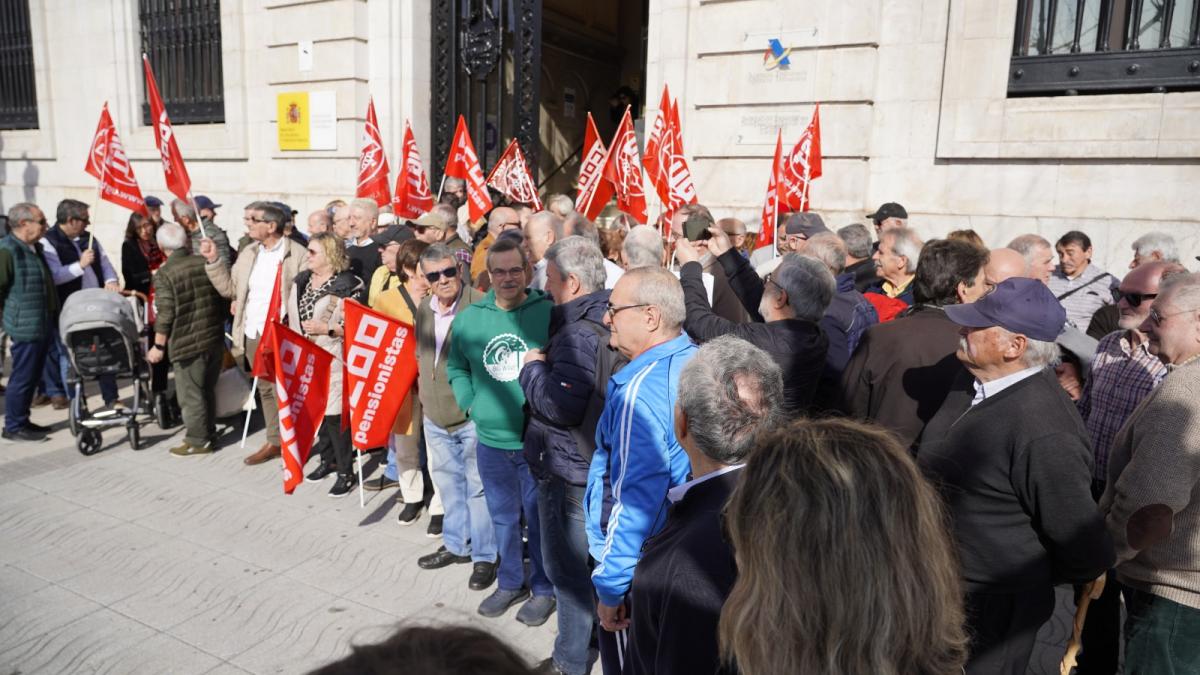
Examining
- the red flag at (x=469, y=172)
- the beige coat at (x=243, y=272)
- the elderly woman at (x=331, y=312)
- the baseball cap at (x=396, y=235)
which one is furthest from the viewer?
the red flag at (x=469, y=172)

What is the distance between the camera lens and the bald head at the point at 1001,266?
136 inches

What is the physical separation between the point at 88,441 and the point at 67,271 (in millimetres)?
2014

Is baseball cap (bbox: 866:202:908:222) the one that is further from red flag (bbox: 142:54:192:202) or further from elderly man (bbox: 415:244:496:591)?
red flag (bbox: 142:54:192:202)

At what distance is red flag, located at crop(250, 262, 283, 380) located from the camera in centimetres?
582

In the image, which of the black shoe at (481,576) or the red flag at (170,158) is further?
the red flag at (170,158)

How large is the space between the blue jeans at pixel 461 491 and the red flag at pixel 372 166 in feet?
16.6

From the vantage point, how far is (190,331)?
640cm

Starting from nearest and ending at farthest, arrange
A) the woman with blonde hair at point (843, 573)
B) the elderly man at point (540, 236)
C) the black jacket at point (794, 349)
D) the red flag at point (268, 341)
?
the woman with blonde hair at point (843, 573)
the black jacket at point (794, 349)
the elderly man at point (540, 236)
the red flag at point (268, 341)

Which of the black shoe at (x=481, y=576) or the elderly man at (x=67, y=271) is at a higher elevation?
the elderly man at (x=67, y=271)

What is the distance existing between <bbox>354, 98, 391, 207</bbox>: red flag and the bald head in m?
7.13

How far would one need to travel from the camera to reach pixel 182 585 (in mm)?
4402

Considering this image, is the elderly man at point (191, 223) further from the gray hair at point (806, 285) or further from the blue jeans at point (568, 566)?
the gray hair at point (806, 285)

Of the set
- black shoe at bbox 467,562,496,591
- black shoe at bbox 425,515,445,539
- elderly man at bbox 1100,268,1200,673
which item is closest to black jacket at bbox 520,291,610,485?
black shoe at bbox 467,562,496,591

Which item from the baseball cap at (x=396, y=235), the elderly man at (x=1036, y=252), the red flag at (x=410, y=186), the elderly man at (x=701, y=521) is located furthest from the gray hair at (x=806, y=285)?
the red flag at (x=410, y=186)
